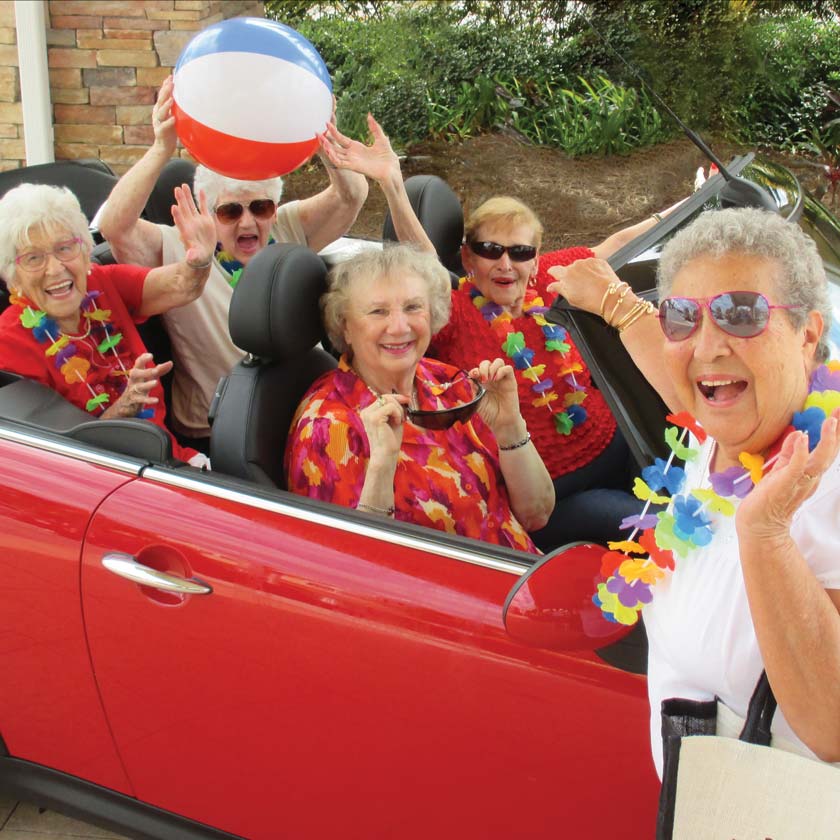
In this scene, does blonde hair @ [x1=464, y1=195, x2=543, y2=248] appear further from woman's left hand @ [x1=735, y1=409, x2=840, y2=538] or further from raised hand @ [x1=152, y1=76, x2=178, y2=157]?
woman's left hand @ [x1=735, y1=409, x2=840, y2=538]

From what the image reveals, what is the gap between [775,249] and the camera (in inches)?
56.7

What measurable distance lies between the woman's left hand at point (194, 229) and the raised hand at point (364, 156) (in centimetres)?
37

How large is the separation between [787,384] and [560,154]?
295 inches

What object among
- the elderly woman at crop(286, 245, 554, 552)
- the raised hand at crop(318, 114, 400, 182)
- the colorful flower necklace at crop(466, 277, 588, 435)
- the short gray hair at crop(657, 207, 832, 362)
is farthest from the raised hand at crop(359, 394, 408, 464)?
the raised hand at crop(318, 114, 400, 182)

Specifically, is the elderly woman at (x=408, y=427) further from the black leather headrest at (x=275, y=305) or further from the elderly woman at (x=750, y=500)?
the elderly woman at (x=750, y=500)

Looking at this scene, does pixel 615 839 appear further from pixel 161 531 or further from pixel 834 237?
pixel 834 237

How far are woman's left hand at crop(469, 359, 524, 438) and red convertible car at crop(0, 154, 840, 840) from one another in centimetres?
42

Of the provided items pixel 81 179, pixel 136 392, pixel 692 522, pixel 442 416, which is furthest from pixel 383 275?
pixel 81 179

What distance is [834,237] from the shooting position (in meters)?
2.41

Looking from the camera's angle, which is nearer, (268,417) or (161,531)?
(161,531)

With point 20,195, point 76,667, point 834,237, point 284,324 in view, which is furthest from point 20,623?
point 834,237

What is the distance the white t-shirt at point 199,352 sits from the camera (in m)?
2.93

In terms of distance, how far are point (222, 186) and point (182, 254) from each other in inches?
8.8

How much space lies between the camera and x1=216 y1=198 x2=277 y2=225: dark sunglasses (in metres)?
3.02
